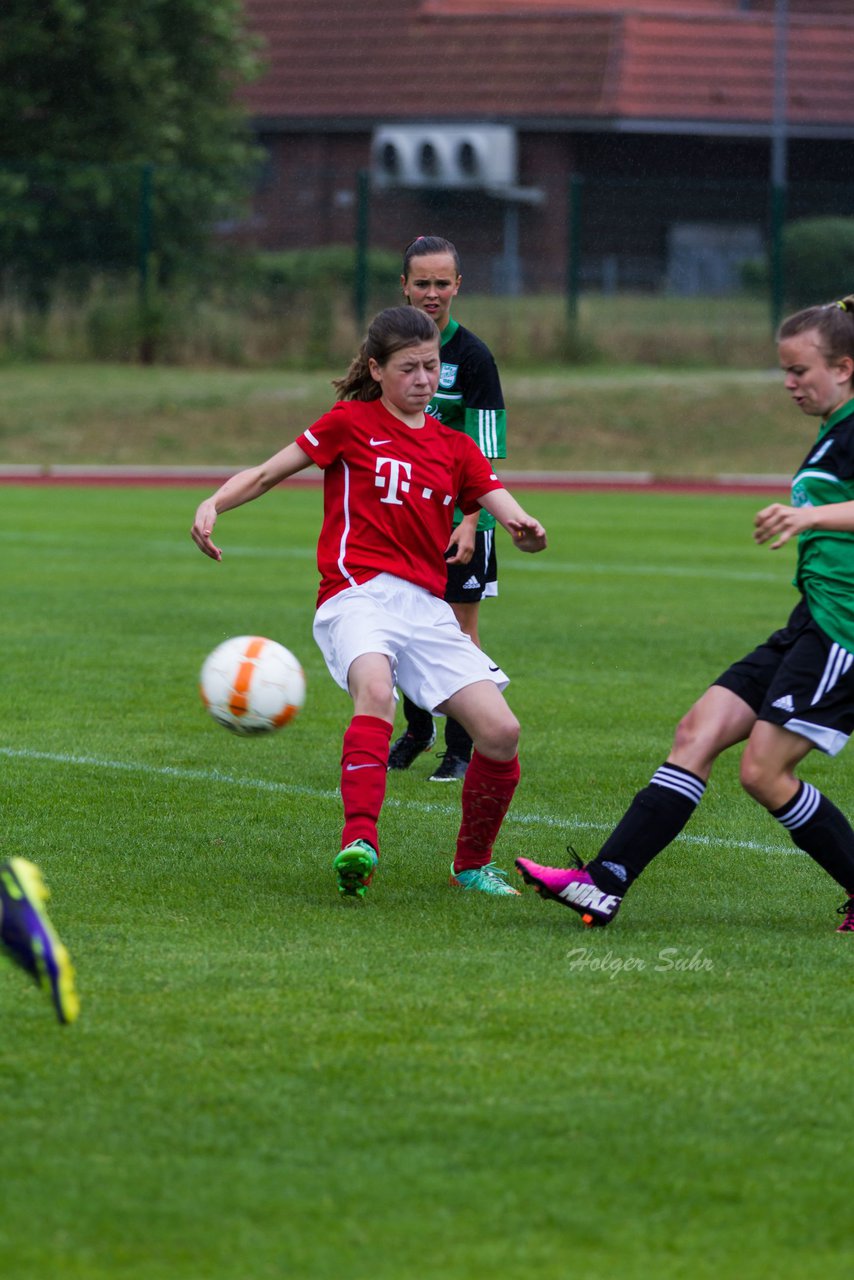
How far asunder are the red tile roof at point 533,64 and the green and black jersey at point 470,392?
119 ft

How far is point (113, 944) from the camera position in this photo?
509 centimetres

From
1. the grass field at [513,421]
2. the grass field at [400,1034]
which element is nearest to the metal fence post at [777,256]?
the grass field at [513,421]

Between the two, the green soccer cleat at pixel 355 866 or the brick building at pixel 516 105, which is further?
the brick building at pixel 516 105

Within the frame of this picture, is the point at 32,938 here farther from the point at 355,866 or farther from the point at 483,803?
the point at 483,803

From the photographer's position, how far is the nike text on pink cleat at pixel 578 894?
5328 millimetres

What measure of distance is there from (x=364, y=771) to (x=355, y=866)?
34cm

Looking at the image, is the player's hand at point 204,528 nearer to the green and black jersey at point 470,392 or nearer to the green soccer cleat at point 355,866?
the green soccer cleat at point 355,866

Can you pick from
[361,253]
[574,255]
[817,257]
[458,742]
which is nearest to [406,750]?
[458,742]

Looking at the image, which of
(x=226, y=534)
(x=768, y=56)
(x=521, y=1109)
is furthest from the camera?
(x=768, y=56)

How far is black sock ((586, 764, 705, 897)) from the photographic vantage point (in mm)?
5332

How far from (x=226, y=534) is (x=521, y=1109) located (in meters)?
13.9

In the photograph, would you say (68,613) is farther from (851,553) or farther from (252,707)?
(851,553)

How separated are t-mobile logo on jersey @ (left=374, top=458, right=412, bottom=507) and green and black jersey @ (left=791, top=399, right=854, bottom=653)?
1.25 metres

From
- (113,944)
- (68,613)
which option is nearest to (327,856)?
(113,944)
